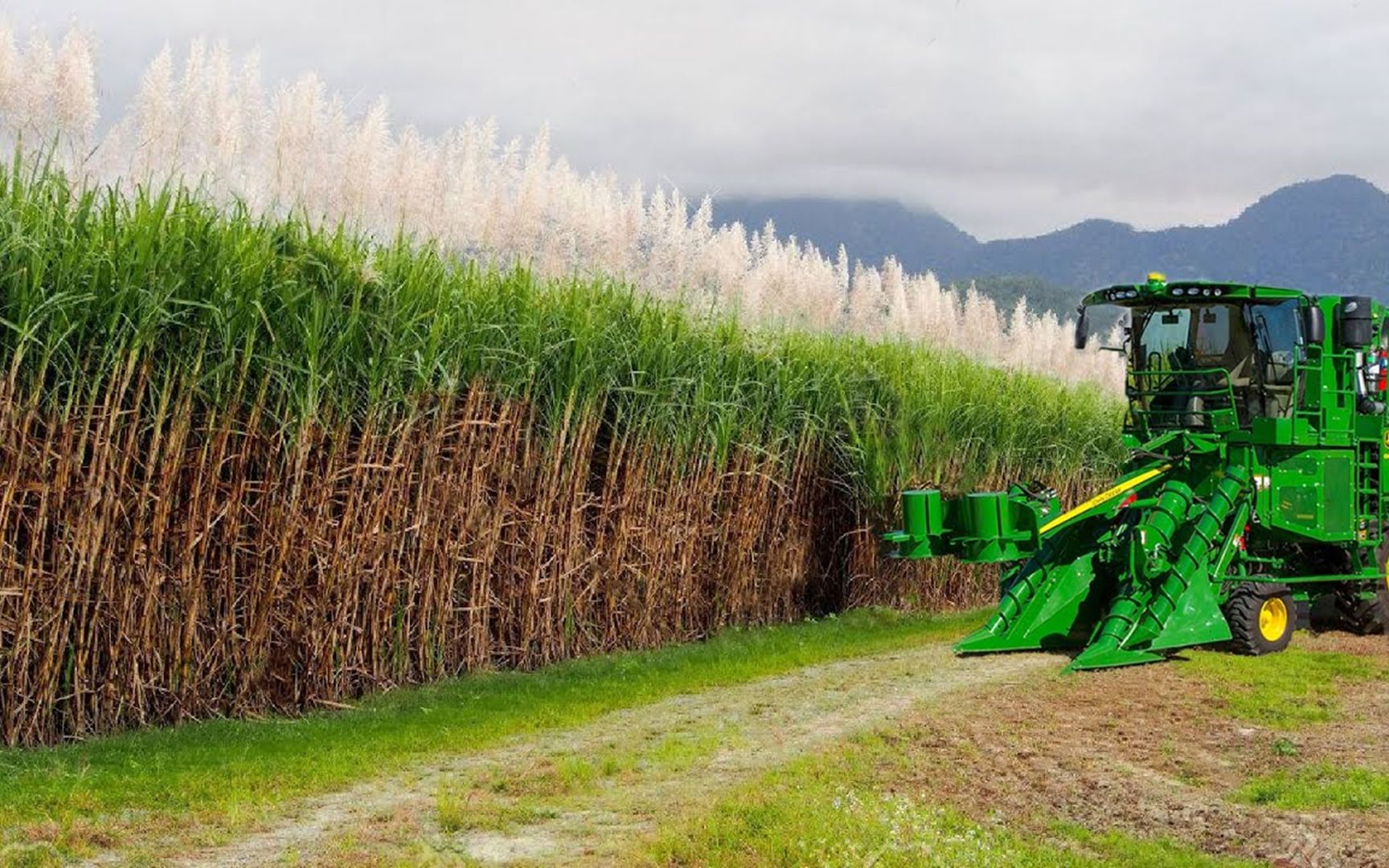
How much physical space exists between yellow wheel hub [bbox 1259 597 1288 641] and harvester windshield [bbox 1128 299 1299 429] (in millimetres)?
1446

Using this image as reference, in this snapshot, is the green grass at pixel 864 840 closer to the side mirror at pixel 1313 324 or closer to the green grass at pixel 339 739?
the green grass at pixel 339 739

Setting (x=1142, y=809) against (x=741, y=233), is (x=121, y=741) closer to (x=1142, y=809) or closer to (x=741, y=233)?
(x=1142, y=809)

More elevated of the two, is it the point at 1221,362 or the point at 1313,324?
the point at 1313,324

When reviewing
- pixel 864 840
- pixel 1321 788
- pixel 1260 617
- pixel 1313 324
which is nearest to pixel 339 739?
pixel 864 840

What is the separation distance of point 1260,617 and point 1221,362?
217 cm

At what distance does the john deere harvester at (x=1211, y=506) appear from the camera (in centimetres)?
980

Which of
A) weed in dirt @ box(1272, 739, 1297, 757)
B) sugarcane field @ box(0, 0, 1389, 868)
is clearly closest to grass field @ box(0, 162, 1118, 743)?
sugarcane field @ box(0, 0, 1389, 868)

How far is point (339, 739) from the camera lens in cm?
752

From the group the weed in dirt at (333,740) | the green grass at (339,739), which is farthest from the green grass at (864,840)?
the weed in dirt at (333,740)

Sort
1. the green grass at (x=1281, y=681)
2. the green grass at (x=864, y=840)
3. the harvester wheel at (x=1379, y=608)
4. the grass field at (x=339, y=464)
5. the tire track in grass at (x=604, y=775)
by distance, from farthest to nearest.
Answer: the harvester wheel at (x=1379, y=608) → the green grass at (x=1281, y=681) → the grass field at (x=339, y=464) → the tire track in grass at (x=604, y=775) → the green grass at (x=864, y=840)

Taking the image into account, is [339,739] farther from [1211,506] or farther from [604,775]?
[1211,506]

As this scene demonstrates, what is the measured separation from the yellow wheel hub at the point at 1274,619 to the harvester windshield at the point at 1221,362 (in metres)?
1.45

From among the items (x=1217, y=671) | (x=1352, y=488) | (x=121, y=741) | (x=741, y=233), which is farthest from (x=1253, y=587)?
(x=741, y=233)

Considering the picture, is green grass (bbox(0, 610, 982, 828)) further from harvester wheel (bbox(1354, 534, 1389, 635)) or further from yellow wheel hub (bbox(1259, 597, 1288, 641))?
harvester wheel (bbox(1354, 534, 1389, 635))
